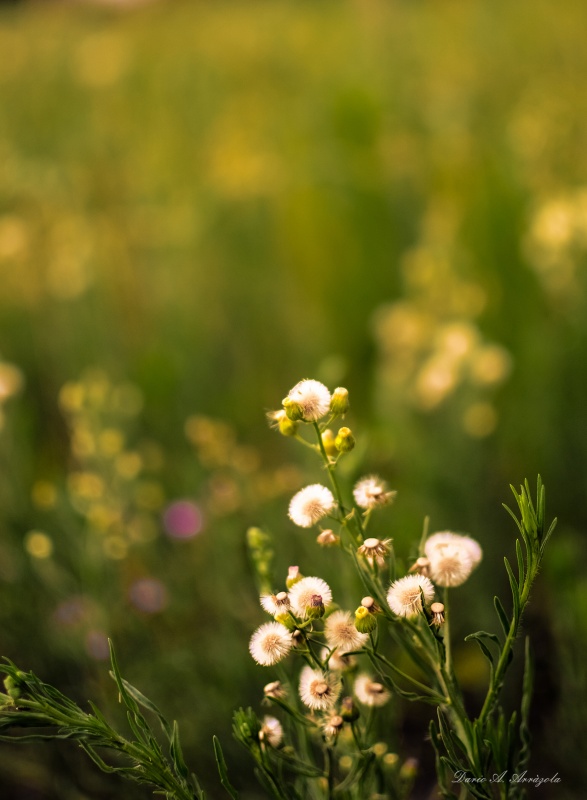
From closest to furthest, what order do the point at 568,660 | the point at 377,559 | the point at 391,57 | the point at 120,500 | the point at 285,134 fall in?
the point at 377,559, the point at 568,660, the point at 120,500, the point at 285,134, the point at 391,57

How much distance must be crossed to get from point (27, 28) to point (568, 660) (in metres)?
4.75

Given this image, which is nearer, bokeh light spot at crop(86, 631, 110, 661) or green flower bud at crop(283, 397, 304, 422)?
green flower bud at crop(283, 397, 304, 422)

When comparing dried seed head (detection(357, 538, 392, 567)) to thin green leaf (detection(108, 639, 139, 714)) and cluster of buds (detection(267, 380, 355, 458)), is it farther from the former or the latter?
thin green leaf (detection(108, 639, 139, 714))

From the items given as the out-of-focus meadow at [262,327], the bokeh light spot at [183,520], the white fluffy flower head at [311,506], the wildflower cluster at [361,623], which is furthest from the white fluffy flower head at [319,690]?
the bokeh light spot at [183,520]

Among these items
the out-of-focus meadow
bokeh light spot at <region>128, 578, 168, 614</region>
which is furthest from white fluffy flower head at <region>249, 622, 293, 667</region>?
bokeh light spot at <region>128, 578, 168, 614</region>

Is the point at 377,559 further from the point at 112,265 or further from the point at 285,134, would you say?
the point at 285,134

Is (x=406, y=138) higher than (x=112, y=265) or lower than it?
higher


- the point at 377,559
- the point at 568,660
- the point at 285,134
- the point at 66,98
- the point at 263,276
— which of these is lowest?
the point at 568,660

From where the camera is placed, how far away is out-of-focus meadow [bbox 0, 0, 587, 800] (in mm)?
1072

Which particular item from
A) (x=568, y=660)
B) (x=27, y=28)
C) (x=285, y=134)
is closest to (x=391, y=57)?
(x=285, y=134)

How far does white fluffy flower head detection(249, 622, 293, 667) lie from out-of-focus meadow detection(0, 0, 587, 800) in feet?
1.10

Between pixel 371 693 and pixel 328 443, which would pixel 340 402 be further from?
pixel 371 693

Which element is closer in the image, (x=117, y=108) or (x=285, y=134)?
(x=285, y=134)

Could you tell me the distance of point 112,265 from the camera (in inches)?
91.5
